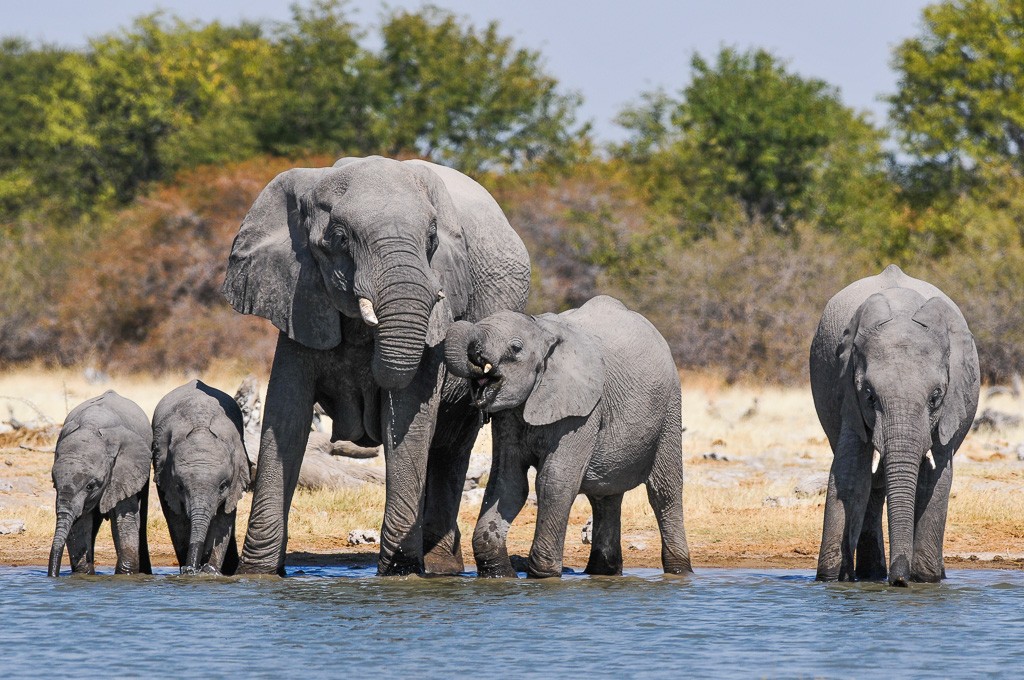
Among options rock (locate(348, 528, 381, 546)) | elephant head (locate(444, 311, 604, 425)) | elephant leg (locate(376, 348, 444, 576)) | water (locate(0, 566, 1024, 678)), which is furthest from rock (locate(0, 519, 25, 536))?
elephant head (locate(444, 311, 604, 425))

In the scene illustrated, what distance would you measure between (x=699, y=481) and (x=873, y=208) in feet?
81.1

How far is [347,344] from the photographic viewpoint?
36.3 ft

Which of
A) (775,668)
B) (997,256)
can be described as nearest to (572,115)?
(997,256)

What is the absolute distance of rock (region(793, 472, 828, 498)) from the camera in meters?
16.1

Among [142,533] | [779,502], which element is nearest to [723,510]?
[779,502]

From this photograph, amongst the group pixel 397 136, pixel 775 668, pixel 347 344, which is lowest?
pixel 775 668

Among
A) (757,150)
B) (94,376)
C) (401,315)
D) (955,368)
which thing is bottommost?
(955,368)

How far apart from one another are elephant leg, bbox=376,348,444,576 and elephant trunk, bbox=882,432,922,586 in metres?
2.91

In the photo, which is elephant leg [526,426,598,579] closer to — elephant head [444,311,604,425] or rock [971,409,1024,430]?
elephant head [444,311,604,425]

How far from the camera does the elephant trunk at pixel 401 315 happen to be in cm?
1018

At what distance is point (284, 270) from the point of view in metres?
11.1

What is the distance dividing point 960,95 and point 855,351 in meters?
30.9

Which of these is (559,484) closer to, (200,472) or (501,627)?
(501,627)

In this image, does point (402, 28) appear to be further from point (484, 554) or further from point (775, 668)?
point (775, 668)
